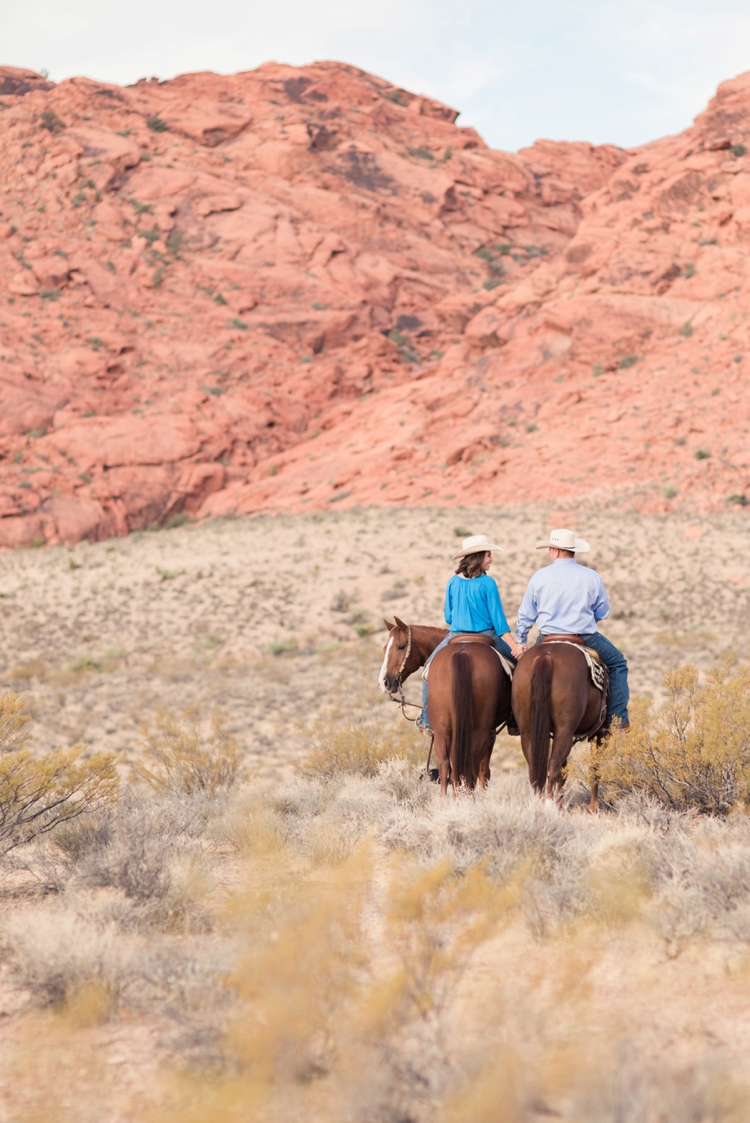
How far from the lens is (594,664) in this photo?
6629mm

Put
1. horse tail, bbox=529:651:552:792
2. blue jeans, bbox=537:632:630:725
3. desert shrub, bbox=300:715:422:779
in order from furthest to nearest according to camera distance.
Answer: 1. desert shrub, bbox=300:715:422:779
2. blue jeans, bbox=537:632:630:725
3. horse tail, bbox=529:651:552:792

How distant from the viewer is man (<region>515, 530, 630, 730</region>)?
264 inches

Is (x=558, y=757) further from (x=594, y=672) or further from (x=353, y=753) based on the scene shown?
(x=353, y=753)

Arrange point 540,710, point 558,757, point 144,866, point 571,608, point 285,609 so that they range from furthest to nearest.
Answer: point 285,609, point 571,608, point 558,757, point 540,710, point 144,866

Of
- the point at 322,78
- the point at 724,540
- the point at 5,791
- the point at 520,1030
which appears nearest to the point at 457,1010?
the point at 520,1030

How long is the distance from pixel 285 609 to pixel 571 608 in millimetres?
14854

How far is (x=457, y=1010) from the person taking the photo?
3.46 meters

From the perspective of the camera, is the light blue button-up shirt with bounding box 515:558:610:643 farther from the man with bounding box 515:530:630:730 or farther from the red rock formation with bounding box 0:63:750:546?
the red rock formation with bounding box 0:63:750:546

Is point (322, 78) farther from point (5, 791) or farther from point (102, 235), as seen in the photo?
point (5, 791)

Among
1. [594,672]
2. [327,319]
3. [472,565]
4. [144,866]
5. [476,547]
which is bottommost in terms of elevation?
[144,866]

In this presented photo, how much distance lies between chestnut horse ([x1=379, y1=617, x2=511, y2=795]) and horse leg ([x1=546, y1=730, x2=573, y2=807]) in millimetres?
516

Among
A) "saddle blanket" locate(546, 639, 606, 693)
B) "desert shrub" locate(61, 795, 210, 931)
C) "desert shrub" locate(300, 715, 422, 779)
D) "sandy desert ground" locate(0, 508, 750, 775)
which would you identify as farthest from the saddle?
"sandy desert ground" locate(0, 508, 750, 775)

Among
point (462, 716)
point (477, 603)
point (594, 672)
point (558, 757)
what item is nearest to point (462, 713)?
point (462, 716)

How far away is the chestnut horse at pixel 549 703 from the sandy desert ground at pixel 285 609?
7.26 meters
